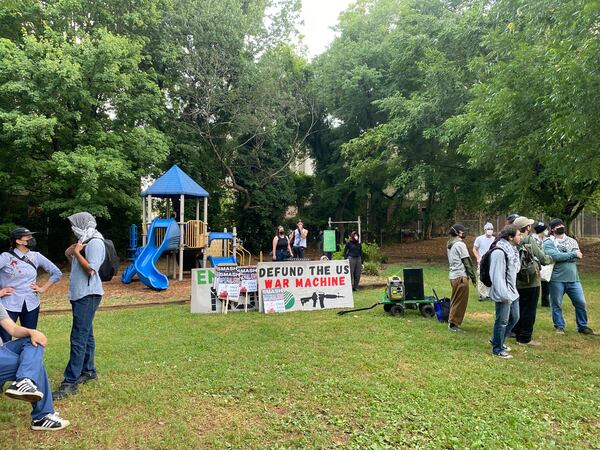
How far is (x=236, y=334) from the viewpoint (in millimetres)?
6539

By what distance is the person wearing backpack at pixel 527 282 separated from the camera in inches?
229

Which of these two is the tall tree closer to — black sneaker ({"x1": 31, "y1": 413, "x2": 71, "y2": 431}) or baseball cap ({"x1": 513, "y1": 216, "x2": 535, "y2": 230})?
baseball cap ({"x1": 513, "y1": 216, "x2": 535, "y2": 230})

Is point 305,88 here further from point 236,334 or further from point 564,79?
point 236,334

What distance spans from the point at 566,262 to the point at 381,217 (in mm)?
22867

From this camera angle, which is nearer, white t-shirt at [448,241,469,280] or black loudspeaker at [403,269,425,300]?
white t-shirt at [448,241,469,280]

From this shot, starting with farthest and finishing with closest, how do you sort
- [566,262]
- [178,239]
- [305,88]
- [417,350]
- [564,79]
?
1. [305,88]
2. [178,239]
3. [564,79]
4. [566,262]
5. [417,350]

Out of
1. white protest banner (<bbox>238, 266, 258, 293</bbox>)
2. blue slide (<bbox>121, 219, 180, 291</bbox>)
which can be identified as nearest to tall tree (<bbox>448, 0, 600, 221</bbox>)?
white protest banner (<bbox>238, 266, 258, 293</bbox>)

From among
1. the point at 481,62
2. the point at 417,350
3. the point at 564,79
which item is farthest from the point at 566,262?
the point at 481,62

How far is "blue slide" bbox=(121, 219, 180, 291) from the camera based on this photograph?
11.6 meters

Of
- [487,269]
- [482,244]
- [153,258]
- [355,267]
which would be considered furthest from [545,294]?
[153,258]

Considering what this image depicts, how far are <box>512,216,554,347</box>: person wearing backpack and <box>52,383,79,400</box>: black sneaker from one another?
5574 millimetres

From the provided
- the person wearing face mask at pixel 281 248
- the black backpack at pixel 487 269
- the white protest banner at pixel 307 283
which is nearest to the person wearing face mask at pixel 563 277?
the black backpack at pixel 487 269

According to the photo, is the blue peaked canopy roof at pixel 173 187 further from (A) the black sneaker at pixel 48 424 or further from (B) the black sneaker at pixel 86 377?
(A) the black sneaker at pixel 48 424

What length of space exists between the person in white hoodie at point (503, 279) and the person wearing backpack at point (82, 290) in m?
4.58
